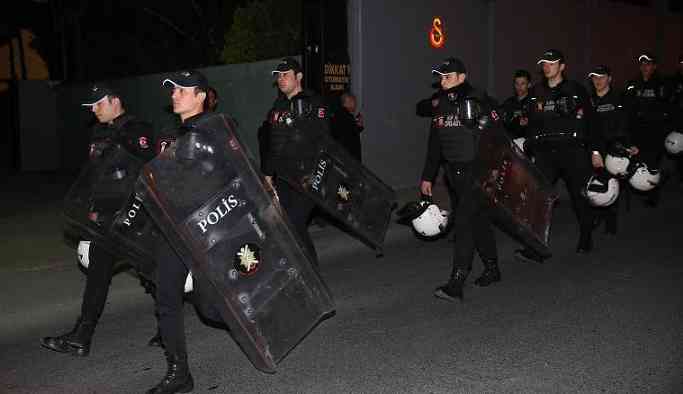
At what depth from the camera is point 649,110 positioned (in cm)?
990

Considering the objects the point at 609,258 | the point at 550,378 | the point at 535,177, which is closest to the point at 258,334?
the point at 550,378

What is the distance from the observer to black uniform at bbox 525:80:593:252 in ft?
22.7

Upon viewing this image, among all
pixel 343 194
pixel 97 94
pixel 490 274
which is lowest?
pixel 490 274

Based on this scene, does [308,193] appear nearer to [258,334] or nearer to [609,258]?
[258,334]

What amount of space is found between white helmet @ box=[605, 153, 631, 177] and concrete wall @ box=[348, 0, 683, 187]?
15.6 feet

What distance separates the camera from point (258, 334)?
13.2 feet

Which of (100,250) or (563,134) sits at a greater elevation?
(563,134)

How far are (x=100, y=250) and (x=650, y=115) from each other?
7919 millimetres

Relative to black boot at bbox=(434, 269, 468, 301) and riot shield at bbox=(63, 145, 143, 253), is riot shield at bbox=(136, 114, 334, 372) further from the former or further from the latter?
black boot at bbox=(434, 269, 468, 301)

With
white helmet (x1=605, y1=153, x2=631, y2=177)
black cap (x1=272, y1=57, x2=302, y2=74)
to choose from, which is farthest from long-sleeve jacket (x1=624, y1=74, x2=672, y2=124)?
black cap (x1=272, y1=57, x2=302, y2=74)

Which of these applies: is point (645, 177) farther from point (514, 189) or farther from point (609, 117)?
point (514, 189)

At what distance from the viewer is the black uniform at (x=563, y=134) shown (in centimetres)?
691

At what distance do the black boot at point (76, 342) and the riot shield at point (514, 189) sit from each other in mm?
3116

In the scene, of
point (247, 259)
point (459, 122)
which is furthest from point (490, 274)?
point (247, 259)
